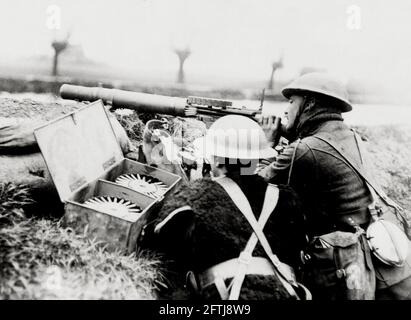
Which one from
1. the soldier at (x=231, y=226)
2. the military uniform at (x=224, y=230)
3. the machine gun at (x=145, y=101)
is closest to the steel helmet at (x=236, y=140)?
the soldier at (x=231, y=226)

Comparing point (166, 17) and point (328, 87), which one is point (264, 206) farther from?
point (166, 17)

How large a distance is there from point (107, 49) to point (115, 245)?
258 centimetres

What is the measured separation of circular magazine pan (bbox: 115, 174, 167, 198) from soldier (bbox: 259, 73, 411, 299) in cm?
88

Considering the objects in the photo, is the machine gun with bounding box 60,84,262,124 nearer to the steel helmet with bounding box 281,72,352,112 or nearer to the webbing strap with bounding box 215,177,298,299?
the steel helmet with bounding box 281,72,352,112

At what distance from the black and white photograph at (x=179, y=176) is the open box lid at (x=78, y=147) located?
0.01 metres

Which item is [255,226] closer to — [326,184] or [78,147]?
[326,184]

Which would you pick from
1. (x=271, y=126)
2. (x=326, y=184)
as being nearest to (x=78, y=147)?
(x=271, y=126)

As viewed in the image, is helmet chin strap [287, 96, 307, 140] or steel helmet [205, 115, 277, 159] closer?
steel helmet [205, 115, 277, 159]

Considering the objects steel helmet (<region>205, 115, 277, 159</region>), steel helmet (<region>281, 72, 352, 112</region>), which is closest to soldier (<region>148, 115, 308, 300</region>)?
steel helmet (<region>205, 115, 277, 159</region>)

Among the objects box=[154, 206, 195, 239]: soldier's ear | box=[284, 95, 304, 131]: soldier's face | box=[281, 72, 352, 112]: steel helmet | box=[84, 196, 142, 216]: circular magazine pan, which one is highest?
box=[281, 72, 352, 112]: steel helmet

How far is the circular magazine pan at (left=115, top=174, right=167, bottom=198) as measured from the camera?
10.5ft

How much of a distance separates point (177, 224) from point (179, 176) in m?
1.18

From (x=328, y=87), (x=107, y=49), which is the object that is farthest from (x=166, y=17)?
(x=328, y=87)
